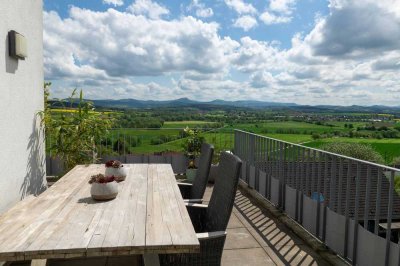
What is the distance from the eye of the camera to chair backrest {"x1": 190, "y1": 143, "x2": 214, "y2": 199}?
126 inches

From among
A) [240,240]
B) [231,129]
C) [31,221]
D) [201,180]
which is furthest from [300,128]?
[31,221]

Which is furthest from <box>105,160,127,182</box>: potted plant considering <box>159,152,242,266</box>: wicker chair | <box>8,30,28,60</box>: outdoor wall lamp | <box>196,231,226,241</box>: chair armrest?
<box>8,30,28,60</box>: outdoor wall lamp

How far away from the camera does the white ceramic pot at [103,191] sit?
234cm

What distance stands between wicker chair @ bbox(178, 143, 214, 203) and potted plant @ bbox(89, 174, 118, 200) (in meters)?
0.98

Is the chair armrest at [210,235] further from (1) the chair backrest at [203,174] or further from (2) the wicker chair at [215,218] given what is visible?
(1) the chair backrest at [203,174]

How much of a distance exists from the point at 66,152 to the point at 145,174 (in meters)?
2.10

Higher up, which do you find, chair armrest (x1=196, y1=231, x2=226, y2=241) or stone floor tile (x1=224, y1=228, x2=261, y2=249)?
chair armrest (x1=196, y1=231, x2=226, y2=241)

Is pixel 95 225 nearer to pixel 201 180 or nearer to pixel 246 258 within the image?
pixel 201 180

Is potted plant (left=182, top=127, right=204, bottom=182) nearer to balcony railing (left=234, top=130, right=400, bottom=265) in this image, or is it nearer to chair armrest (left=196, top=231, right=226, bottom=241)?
balcony railing (left=234, top=130, right=400, bottom=265)

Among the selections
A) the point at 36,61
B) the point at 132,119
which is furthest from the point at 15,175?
the point at 132,119

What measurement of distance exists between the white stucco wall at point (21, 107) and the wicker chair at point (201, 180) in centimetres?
167

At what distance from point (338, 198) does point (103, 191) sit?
225 cm

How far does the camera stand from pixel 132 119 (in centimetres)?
801

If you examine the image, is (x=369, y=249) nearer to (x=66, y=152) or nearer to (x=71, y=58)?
(x=66, y=152)
